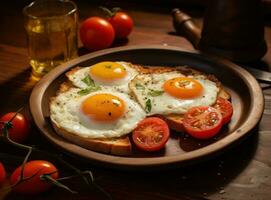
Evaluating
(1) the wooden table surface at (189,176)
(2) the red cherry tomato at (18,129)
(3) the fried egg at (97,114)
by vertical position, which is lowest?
(1) the wooden table surface at (189,176)

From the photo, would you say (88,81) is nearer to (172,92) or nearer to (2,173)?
(172,92)

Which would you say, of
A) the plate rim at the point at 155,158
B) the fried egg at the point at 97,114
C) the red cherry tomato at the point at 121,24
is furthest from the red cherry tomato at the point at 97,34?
the fried egg at the point at 97,114

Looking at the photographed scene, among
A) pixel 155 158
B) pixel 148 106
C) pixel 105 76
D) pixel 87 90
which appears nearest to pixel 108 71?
pixel 105 76

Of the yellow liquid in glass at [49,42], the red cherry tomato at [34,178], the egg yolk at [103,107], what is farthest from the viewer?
the yellow liquid in glass at [49,42]

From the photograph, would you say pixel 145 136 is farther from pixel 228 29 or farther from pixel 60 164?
pixel 228 29

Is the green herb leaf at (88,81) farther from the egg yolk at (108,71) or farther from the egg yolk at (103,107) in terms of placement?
the egg yolk at (103,107)

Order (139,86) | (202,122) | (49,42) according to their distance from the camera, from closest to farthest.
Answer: (202,122), (139,86), (49,42)

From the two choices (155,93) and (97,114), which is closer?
(97,114)

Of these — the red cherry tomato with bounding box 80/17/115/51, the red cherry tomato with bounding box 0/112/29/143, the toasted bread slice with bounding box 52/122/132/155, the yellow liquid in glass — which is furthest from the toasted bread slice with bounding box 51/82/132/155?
the red cherry tomato with bounding box 80/17/115/51
